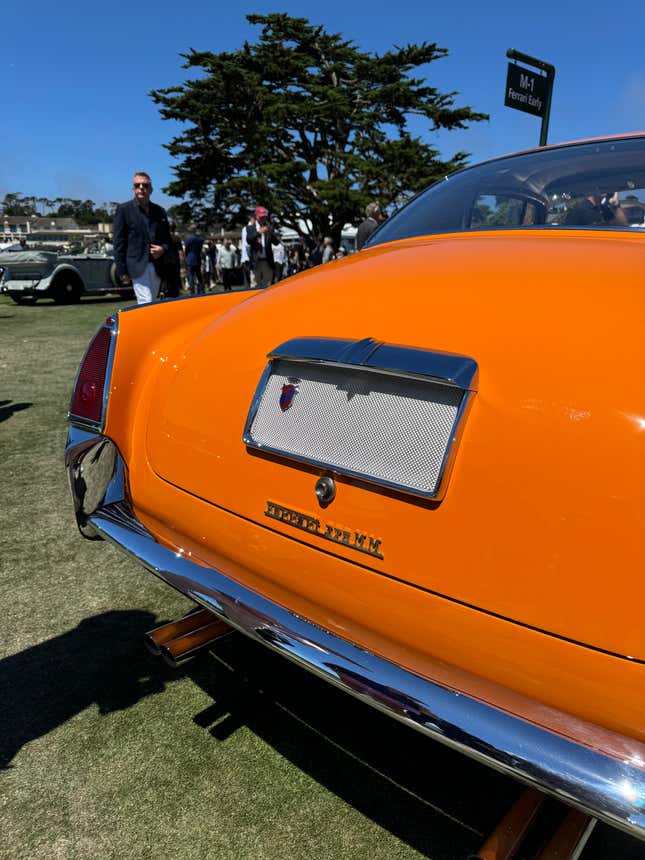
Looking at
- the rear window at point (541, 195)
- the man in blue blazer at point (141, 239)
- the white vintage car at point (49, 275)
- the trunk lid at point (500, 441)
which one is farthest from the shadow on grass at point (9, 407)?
the white vintage car at point (49, 275)

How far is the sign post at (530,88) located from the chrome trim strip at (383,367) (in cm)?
605

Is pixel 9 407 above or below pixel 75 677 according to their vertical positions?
above

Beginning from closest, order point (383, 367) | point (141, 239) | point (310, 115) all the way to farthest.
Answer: point (383, 367) → point (141, 239) → point (310, 115)

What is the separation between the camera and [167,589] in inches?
105

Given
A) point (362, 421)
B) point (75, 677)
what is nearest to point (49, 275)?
point (75, 677)

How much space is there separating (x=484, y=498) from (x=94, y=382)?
1.40 m

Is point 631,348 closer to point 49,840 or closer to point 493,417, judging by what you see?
point 493,417

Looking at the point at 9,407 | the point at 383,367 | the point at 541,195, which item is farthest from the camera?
the point at 9,407

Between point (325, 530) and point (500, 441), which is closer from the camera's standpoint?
point (500, 441)

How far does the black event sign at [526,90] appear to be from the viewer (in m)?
6.29

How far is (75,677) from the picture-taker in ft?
6.91

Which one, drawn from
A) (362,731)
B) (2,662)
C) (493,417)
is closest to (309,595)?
(493,417)

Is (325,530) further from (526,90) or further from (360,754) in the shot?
(526,90)

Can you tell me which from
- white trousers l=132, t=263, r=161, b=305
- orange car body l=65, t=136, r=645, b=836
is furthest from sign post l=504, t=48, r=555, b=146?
orange car body l=65, t=136, r=645, b=836
